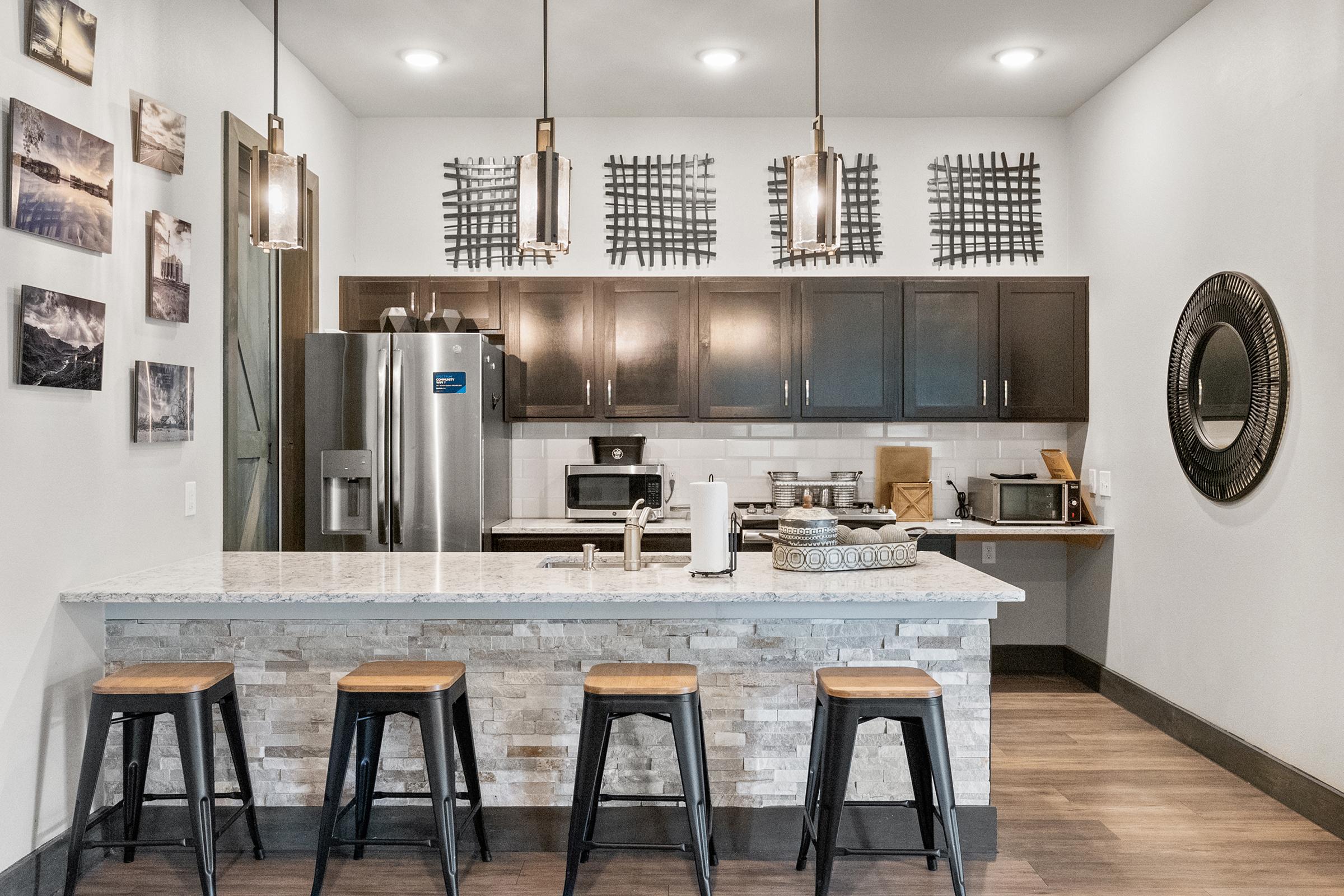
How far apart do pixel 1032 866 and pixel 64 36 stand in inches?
143

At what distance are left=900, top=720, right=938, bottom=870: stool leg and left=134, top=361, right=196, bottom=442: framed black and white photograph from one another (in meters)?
2.49

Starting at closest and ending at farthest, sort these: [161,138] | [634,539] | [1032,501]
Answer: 1. [634,539]
2. [161,138]
3. [1032,501]

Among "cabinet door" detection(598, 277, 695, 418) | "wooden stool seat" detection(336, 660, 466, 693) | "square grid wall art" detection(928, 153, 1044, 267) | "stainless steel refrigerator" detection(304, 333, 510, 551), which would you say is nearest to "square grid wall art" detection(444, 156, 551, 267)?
"cabinet door" detection(598, 277, 695, 418)

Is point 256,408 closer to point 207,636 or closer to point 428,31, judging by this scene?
point 207,636

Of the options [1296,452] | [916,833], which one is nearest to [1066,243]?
[1296,452]

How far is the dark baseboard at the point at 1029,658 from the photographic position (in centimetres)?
518

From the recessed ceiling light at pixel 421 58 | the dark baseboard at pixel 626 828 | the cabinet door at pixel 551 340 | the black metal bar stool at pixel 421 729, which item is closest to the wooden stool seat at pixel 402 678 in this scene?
the black metal bar stool at pixel 421 729

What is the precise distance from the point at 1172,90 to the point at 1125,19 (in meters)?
0.39

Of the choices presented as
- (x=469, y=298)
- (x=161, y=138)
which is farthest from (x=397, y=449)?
(x=161, y=138)

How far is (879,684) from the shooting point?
2.40m

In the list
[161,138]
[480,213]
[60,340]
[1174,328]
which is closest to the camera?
[60,340]

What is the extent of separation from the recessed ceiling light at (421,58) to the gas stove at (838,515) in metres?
2.55

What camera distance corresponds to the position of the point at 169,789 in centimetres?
283

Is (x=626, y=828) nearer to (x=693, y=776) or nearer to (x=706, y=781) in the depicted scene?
(x=706, y=781)
